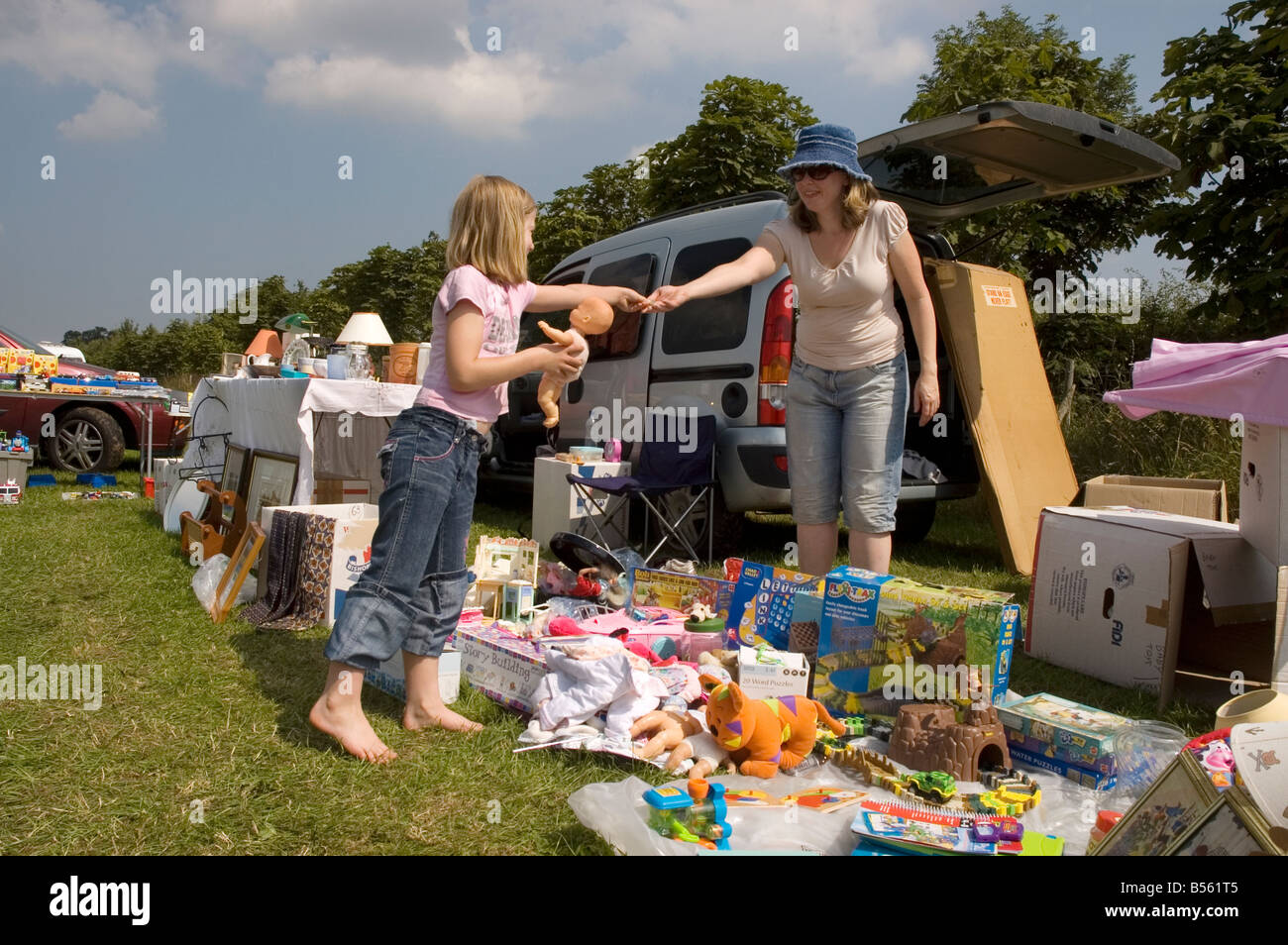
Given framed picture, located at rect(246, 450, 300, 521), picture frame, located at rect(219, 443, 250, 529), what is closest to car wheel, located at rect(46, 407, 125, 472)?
picture frame, located at rect(219, 443, 250, 529)

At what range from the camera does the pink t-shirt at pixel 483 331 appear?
101 inches

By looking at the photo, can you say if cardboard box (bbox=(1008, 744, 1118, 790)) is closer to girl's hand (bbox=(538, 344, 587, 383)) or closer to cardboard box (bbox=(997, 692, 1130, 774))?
cardboard box (bbox=(997, 692, 1130, 774))

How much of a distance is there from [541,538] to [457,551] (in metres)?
3.06

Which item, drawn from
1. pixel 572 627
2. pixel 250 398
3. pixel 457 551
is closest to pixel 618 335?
pixel 250 398

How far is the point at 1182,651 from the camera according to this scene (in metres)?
3.57

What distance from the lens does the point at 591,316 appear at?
2.92 meters

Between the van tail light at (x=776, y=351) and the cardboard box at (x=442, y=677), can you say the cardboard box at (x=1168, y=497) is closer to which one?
the van tail light at (x=776, y=351)

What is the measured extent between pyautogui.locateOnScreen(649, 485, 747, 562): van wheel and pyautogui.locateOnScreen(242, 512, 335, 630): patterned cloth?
2.13 m

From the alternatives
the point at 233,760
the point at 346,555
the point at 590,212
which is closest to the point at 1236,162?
the point at 346,555

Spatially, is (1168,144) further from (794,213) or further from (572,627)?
(572,627)

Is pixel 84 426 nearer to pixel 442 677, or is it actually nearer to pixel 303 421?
pixel 303 421

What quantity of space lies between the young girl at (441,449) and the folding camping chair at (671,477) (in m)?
2.41

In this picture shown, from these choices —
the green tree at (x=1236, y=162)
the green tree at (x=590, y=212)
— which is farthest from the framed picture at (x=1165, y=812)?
the green tree at (x=590, y=212)

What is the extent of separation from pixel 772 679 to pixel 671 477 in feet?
7.60
